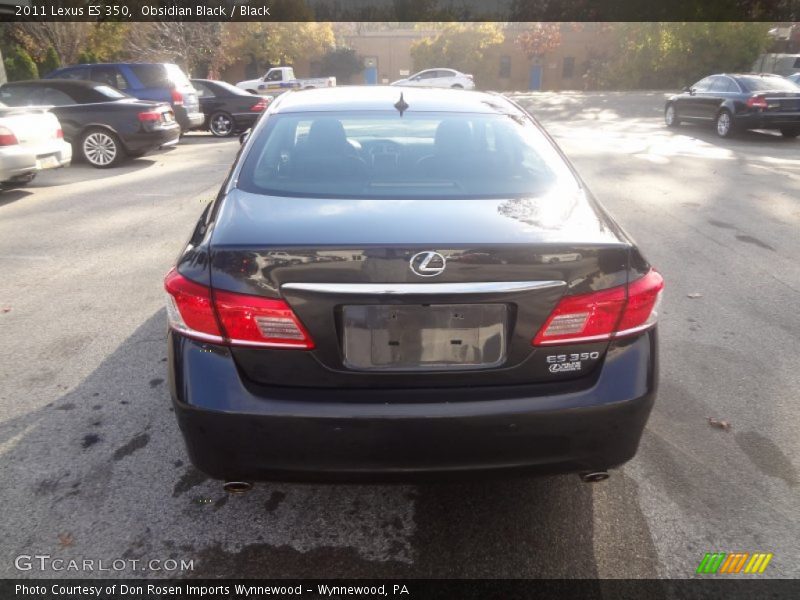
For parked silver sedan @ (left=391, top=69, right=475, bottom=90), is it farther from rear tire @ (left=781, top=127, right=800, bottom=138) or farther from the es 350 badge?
the es 350 badge

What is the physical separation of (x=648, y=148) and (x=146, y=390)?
1322 cm

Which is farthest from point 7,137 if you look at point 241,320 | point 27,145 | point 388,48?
point 388,48

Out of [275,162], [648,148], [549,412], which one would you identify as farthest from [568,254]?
[648,148]

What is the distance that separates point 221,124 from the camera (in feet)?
53.8

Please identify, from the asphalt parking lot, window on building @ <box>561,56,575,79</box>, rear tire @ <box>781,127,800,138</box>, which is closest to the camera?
the asphalt parking lot

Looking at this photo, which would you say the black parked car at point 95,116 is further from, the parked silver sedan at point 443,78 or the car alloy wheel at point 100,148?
the parked silver sedan at point 443,78

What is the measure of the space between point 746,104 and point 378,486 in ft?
50.9

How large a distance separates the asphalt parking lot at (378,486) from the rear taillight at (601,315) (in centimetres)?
58

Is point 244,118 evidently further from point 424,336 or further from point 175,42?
point 175,42

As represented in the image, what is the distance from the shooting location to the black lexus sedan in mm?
1946

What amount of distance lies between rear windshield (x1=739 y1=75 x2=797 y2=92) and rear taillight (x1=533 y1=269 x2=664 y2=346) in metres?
15.5

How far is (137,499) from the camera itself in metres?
2.60

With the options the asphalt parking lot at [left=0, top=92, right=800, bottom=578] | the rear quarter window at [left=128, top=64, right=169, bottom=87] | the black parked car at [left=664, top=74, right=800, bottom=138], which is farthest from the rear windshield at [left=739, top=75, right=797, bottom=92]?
the rear quarter window at [left=128, top=64, right=169, bottom=87]

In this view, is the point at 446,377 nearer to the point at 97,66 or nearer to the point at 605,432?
the point at 605,432
